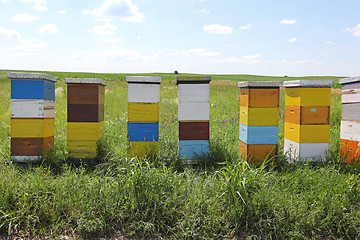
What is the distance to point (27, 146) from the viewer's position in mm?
4301

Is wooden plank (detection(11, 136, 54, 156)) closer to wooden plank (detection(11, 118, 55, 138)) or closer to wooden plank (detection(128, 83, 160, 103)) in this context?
wooden plank (detection(11, 118, 55, 138))

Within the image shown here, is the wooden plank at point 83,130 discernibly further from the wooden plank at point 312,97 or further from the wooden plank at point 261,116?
the wooden plank at point 312,97

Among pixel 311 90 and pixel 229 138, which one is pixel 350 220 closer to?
pixel 311 90

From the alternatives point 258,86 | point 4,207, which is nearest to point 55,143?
point 4,207

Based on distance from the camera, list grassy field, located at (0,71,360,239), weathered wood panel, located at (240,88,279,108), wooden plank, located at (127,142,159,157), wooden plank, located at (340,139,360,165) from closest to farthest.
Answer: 1. grassy field, located at (0,71,360,239)
2. weathered wood panel, located at (240,88,279,108)
3. wooden plank, located at (127,142,159,157)
4. wooden plank, located at (340,139,360,165)

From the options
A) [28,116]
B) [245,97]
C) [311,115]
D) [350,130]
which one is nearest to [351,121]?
[350,130]

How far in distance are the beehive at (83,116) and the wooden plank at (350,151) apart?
12.0ft

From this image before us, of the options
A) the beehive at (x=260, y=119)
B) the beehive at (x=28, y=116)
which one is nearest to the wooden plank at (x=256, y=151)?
the beehive at (x=260, y=119)

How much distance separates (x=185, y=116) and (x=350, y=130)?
97.0 inches

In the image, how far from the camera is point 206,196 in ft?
10.4

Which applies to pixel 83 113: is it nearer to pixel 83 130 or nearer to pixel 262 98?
pixel 83 130

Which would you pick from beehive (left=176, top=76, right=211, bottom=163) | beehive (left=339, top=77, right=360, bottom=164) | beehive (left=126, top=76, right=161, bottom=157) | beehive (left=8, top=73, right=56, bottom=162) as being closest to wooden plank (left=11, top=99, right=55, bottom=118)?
beehive (left=8, top=73, right=56, bottom=162)

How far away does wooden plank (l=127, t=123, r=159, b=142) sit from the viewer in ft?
13.8

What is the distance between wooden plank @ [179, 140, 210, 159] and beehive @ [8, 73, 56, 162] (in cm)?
200
